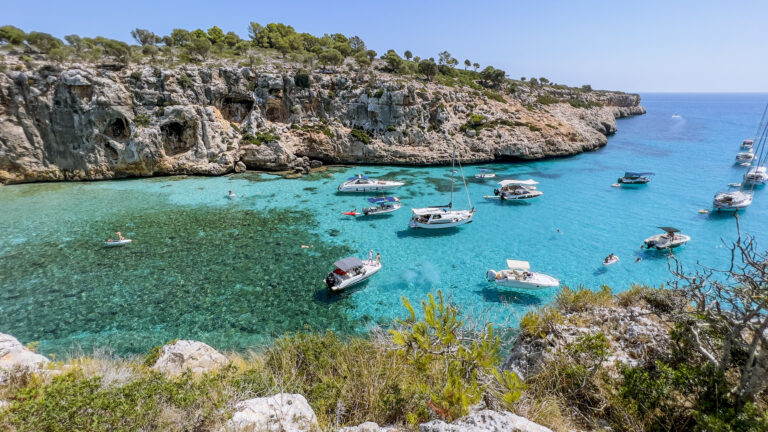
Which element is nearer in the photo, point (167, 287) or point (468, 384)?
point (468, 384)

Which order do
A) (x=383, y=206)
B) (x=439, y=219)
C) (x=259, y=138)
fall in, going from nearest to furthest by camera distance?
(x=439, y=219) → (x=383, y=206) → (x=259, y=138)

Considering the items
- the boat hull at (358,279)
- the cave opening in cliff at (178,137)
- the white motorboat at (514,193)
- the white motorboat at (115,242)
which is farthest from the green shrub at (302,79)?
the boat hull at (358,279)

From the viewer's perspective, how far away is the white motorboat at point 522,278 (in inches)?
589

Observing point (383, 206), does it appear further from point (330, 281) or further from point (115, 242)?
point (115, 242)

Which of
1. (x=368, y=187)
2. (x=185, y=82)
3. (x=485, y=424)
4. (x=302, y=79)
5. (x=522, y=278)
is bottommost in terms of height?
(x=522, y=278)

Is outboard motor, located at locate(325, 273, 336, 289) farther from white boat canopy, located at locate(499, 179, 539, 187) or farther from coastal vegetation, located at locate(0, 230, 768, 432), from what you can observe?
white boat canopy, located at locate(499, 179, 539, 187)

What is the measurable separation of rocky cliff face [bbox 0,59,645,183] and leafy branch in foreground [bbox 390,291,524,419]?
33374 millimetres

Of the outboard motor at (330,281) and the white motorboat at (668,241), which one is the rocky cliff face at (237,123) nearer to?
the outboard motor at (330,281)

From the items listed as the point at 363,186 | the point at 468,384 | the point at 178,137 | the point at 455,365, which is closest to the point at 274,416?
the point at 455,365

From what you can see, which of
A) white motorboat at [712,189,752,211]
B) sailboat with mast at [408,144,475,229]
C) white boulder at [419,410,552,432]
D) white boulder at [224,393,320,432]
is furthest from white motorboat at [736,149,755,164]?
white boulder at [224,393,320,432]

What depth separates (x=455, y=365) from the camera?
543 centimetres

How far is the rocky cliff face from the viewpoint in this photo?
104 ft

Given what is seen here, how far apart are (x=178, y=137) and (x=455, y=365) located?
136ft

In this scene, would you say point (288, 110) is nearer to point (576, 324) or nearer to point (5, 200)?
point (5, 200)
